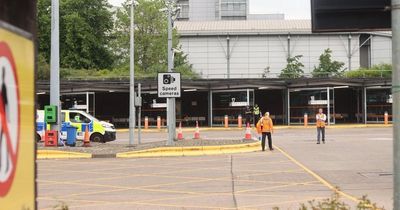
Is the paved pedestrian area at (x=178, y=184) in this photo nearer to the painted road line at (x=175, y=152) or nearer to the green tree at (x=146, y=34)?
the painted road line at (x=175, y=152)

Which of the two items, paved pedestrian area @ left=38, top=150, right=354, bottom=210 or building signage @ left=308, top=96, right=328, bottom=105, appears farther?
building signage @ left=308, top=96, right=328, bottom=105

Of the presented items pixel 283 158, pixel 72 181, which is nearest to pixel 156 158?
pixel 283 158

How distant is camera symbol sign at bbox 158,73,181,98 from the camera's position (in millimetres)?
22156

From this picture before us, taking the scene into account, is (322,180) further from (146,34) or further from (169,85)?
(146,34)

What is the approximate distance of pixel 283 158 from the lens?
62.9 ft

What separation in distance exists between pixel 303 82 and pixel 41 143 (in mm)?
23659

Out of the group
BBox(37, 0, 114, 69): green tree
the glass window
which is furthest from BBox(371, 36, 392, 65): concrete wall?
the glass window

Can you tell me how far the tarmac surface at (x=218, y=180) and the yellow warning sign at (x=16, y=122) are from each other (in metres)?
6.98

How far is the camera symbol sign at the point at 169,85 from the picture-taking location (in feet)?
72.7

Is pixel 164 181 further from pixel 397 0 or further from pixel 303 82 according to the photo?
pixel 303 82

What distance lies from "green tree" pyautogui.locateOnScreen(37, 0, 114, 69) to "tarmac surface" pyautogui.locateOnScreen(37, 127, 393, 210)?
45.4 meters

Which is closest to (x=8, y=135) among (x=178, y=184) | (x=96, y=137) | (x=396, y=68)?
(x=396, y=68)

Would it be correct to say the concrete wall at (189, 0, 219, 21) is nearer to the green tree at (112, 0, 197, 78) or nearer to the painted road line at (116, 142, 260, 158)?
the green tree at (112, 0, 197, 78)

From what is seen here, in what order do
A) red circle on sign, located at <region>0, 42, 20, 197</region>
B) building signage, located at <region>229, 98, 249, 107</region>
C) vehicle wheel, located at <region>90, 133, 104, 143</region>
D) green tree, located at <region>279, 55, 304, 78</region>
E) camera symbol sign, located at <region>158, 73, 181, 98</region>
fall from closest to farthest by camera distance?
1. red circle on sign, located at <region>0, 42, 20, 197</region>
2. camera symbol sign, located at <region>158, 73, 181, 98</region>
3. vehicle wheel, located at <region>90, 133, 104, 143</region>
4. building signage, located at <region>229, 98, 249, 107</region>
5. green tree, located at <region>279, 55, 304, 78</region>
